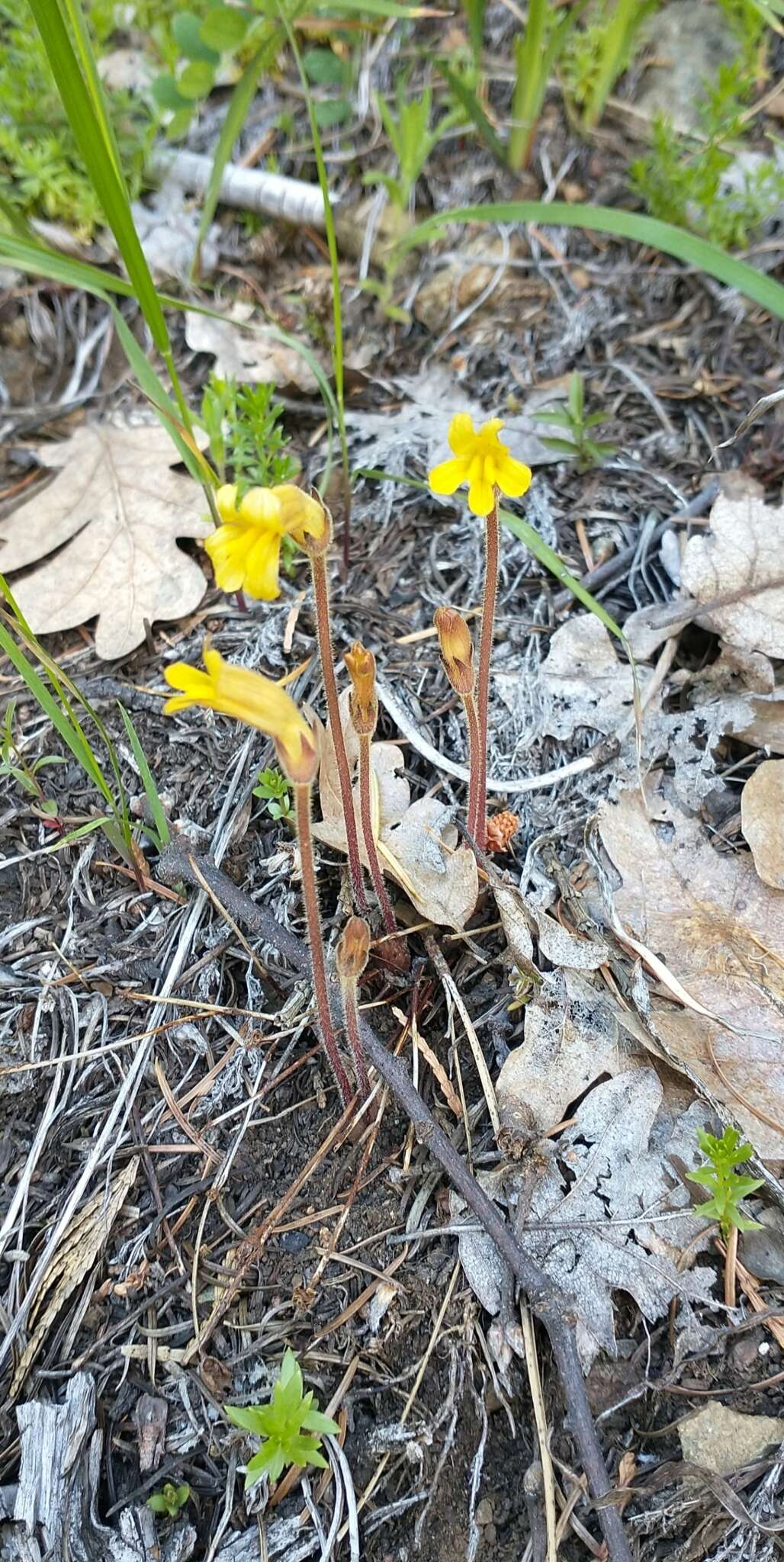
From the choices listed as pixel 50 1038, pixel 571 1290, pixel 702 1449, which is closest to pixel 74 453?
pixel 50 1038

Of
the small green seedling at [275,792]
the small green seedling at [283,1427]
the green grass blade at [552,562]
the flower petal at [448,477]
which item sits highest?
the flower petal at [448,477]

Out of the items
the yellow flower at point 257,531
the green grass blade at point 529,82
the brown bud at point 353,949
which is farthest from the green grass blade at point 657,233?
the brown bud at point 353,949

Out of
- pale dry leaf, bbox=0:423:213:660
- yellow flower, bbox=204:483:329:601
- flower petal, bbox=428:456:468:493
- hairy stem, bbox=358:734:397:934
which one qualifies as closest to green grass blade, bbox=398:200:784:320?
pale dry leaf, bbox=0:423:213:660

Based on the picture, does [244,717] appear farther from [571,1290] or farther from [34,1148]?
[571,1290]

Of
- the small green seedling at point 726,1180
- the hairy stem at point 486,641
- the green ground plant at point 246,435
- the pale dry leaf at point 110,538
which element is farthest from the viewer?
the pale dry leaf at point 110,538

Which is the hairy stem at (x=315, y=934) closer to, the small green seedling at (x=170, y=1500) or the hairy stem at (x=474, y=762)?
the hairy stem at (x=474, y=762)

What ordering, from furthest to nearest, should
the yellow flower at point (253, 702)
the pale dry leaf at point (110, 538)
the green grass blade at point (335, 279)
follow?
1. the pale dry leaf at point (110, 538)
2. the green grass blade at point (335, 279)
3. the yellow flower at point (253, 702)
